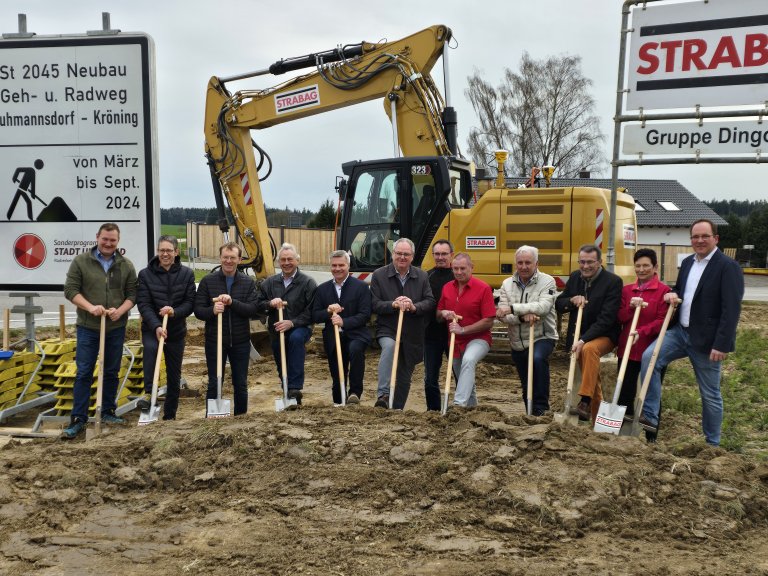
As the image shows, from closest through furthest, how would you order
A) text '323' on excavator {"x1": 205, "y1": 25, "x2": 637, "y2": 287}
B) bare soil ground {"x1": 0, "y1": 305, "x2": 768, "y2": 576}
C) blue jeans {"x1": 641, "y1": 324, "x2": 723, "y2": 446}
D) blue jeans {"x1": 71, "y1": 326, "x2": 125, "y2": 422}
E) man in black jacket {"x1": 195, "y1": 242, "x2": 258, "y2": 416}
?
bare soil ground {"x1": 0, "y1": 305, "x2": 768, "y2": 576} → blue jeans {"x1": 641, "y1": 324, "x2": 723, "y2": 446} → blue jeans {"x1": 71, "y1": 326, "x2": 125, "y2": 422} → man in black jacket {"x1": 195, "y1": 242, "x2": 258, "y2": 416} → text '323' on excavator {"x1": 205, "y1": 25, "x2": 637, "y2": 287}

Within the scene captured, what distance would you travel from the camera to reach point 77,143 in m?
7.82

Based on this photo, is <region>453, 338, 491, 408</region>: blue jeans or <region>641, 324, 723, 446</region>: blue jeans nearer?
<region>641, 324, 723, 446</region>: blue jeans

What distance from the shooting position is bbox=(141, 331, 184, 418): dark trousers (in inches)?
276

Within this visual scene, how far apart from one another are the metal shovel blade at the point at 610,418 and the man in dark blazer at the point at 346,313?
2.22 m

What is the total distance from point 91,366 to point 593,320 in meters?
4.53

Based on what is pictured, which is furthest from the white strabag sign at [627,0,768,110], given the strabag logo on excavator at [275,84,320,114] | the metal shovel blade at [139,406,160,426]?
the strabag logo on excavator at [275,84,320,114]

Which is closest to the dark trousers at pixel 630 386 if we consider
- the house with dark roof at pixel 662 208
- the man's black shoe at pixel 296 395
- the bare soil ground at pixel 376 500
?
the bare soil ground at pixel 376 500

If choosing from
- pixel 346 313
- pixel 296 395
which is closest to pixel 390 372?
pixel 346 313

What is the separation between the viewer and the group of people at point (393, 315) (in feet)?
21.9

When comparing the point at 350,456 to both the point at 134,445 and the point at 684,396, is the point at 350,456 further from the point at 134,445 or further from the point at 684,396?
the point at 684,396

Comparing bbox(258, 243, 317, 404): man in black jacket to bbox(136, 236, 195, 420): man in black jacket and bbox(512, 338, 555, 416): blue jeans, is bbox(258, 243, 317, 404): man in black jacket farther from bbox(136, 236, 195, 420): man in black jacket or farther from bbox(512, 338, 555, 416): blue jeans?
bbox(512, 338, 555, 416): blue jeans

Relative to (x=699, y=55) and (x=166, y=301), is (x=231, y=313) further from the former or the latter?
(x=699, y=55)

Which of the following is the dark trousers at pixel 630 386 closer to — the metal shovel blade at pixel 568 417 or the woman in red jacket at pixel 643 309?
the woman in red jacket at pixel 643 309

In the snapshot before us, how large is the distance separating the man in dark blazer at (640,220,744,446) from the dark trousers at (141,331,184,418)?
4.16m
